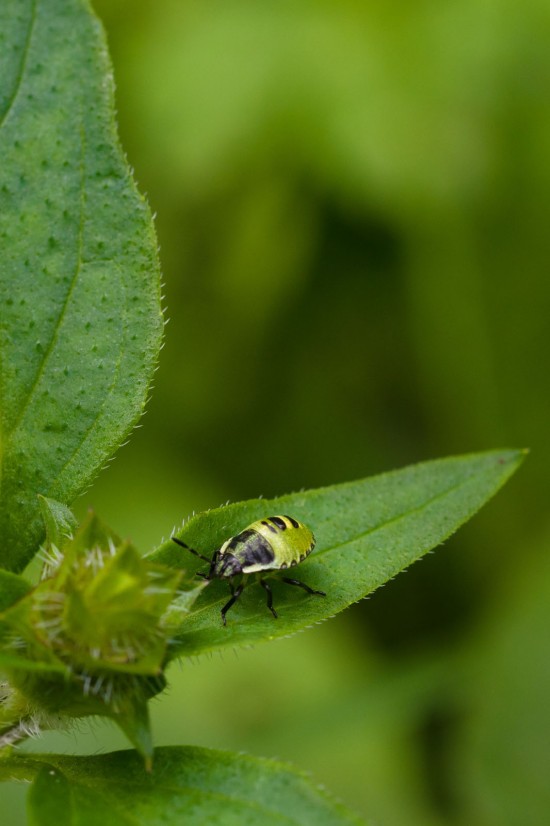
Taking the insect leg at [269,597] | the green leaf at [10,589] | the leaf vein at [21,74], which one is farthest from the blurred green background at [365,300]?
the green leaf at [10,589]

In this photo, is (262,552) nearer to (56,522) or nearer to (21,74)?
(56,522)

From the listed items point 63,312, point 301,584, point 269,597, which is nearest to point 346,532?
point 301,584

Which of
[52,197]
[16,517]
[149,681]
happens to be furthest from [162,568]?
[52,197]

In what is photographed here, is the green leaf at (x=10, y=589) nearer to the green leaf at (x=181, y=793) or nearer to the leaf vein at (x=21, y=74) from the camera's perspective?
the green leaf at (x=181, y=793)

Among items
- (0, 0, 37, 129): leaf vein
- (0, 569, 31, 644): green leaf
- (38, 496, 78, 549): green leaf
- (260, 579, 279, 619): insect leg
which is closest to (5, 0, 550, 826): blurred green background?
(0, 0, 37, 129): leaf vein

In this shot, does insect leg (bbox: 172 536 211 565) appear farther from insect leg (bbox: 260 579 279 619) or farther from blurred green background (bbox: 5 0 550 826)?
blurred green background (bbox: 5 0 550 826)

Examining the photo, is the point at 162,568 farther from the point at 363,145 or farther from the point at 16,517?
the point at 363,145
